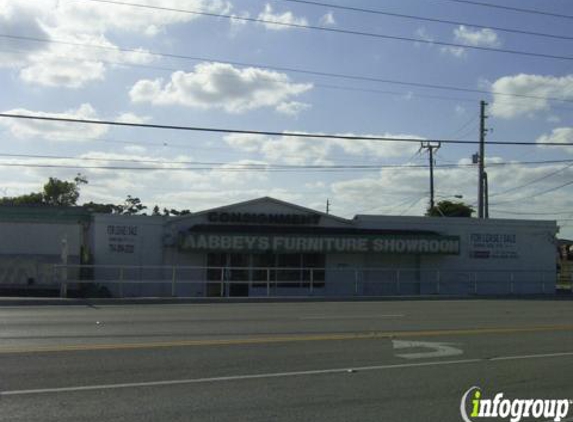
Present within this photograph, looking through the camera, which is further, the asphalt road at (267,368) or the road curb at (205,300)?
the road curb at (205,300)

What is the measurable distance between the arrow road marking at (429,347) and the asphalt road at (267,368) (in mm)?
20

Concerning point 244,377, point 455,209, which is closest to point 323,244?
Answer: point 244,377

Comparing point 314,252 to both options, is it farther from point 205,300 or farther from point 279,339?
point 279,339

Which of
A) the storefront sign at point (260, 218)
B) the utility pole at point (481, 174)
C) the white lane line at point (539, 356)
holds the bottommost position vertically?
the white lane line at point (539, 356)

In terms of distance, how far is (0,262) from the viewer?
3030 cm

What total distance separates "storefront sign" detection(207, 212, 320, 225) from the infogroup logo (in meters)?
27.5

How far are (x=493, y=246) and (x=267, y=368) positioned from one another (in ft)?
102

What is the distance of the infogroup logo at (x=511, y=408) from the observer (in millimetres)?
7242

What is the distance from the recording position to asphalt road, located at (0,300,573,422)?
730cm

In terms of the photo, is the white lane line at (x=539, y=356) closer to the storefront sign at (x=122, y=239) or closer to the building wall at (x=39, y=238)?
the building wall at (x=39, y=238)

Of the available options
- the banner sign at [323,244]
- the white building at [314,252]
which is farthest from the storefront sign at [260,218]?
the banner sign at [323,244]

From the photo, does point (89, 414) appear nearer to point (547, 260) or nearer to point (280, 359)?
point (280, 359)

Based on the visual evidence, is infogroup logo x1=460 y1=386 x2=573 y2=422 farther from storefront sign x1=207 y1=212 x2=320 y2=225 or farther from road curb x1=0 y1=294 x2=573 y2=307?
storefront sign x1=207 y1=212 x2=320 y2=225

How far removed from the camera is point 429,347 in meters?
11.9
